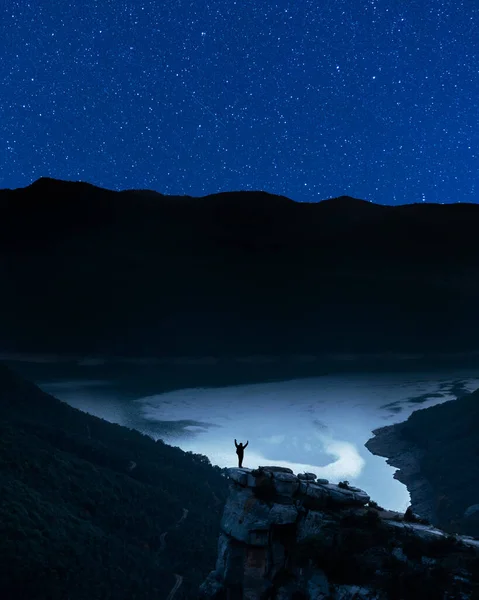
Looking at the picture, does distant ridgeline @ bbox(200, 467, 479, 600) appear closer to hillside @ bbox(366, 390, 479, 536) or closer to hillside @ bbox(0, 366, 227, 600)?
hillside @ bbox(0, 366, 227, 600)

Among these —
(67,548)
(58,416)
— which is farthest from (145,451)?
(67,548)

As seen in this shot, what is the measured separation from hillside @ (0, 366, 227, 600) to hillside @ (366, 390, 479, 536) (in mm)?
44909

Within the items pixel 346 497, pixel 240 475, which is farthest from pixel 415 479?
pixel 346 497

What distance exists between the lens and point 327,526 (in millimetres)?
37688

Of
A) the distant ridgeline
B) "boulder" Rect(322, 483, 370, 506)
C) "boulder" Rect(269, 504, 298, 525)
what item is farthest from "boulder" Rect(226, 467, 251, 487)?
"boulder" Rect(322, 483, 370, 506)

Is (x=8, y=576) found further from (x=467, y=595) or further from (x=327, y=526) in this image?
(x=467, y=595)

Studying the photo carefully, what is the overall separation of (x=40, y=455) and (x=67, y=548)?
113 ft

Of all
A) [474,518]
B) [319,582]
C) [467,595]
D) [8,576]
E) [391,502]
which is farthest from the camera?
[391,502]

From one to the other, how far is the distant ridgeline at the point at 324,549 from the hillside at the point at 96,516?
1383 inches

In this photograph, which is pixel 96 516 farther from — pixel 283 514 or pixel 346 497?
pixel 346 497

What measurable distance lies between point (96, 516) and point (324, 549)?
72.2 m

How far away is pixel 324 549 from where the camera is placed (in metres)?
36.2

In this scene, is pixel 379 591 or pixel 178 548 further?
pixel 178 548

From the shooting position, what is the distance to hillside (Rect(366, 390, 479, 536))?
385 ft
